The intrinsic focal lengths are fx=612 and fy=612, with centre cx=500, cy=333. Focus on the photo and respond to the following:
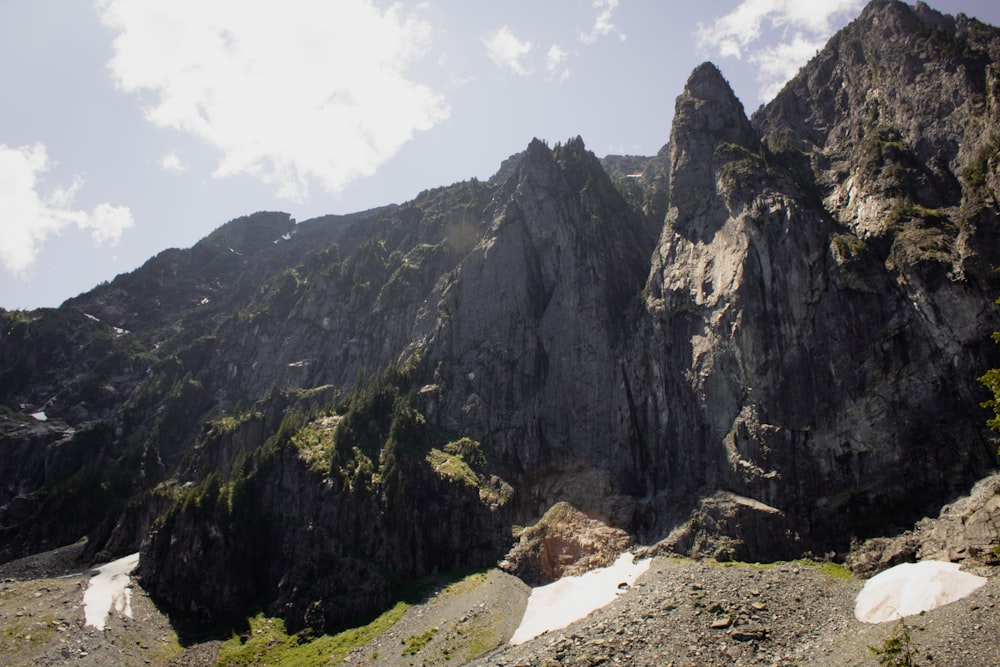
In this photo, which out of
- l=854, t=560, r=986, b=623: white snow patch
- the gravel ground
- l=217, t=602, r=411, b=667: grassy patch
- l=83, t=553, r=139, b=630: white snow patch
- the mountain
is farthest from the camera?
l=83, t=553, r=139, b=630: white snow patch

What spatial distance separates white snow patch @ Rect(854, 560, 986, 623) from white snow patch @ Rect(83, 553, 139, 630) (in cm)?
7146

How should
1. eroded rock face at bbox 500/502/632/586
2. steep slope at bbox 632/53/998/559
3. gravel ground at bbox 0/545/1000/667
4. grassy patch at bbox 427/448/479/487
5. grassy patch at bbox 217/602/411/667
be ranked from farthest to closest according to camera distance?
grassy patch at bbox 427/448/479/487 < eroded rock face at bbox 500/502/632/586 < grassy patch at bbox 217/602/411/667 < steep slope at bbox 632/53/998/559 < gravel ground at bbox 0/545/1000/667

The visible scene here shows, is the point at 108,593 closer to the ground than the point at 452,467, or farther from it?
closer to the ground

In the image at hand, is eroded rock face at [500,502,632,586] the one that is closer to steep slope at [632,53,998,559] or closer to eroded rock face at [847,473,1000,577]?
steep slope at [632,53,998,559]

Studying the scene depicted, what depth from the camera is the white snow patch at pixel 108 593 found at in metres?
66.2

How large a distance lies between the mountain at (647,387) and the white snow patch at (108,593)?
3.66 meters

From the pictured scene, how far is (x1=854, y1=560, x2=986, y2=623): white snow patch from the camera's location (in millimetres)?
40344

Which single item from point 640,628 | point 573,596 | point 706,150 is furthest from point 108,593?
point 706,150

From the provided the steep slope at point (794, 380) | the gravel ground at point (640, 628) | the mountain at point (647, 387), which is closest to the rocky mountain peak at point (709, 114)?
the mountain at point (647, 387)

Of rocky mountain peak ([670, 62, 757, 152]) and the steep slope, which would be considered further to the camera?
rocky mountain peak ([670, 62, 757, 152])

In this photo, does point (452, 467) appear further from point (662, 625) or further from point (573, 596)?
point (662, 625)

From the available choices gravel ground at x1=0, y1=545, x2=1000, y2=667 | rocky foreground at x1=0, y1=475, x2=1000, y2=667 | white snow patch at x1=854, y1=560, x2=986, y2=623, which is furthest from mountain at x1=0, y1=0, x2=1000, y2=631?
white snow patch at x1=854, y1=560, x2=986, y2=623

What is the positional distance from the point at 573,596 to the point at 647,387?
30.2 metres

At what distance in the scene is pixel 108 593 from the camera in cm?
7156
